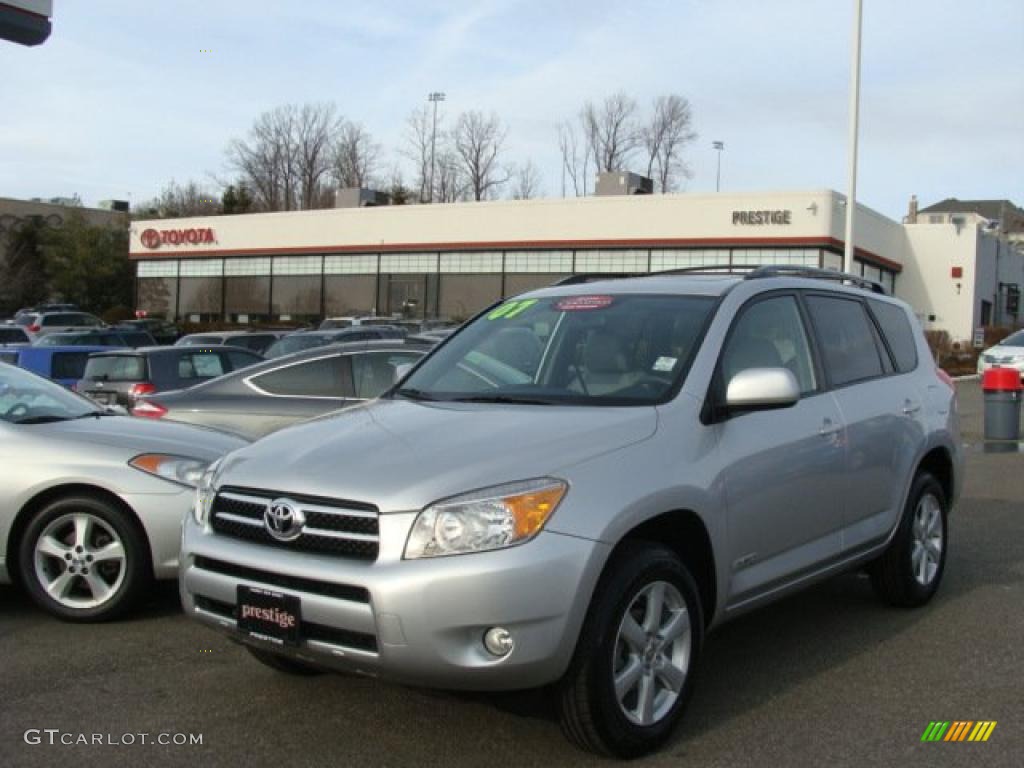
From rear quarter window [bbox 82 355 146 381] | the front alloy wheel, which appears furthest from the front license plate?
rear quarter window [bbox 82 355 146 381]

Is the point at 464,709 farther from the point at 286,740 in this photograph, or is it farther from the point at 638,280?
the point at 638,280

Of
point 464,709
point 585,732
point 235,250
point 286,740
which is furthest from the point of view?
point 235,250

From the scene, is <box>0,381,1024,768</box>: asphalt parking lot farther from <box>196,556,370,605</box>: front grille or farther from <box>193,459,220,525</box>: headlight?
<box>193,459,220,525</box>: headlight

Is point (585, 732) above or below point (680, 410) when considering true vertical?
below

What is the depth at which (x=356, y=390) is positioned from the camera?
8.98 m

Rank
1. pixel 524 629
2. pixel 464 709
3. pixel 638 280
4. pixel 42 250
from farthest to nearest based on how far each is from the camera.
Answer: pixel 42 250
pixel 638 280
pixel 464 709
pixel 524 629

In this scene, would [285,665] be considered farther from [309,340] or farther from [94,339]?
[94,339]

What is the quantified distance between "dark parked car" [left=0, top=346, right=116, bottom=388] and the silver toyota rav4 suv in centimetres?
1129

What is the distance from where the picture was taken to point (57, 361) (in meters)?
15.2

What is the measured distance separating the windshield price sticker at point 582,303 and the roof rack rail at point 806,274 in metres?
0.71

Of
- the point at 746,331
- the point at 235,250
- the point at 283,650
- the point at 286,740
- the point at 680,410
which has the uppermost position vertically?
the point at 235,250

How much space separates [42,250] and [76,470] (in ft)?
201

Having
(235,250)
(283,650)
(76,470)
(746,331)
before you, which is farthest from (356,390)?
(235,250)

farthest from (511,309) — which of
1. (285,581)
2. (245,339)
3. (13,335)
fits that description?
(13,335)
